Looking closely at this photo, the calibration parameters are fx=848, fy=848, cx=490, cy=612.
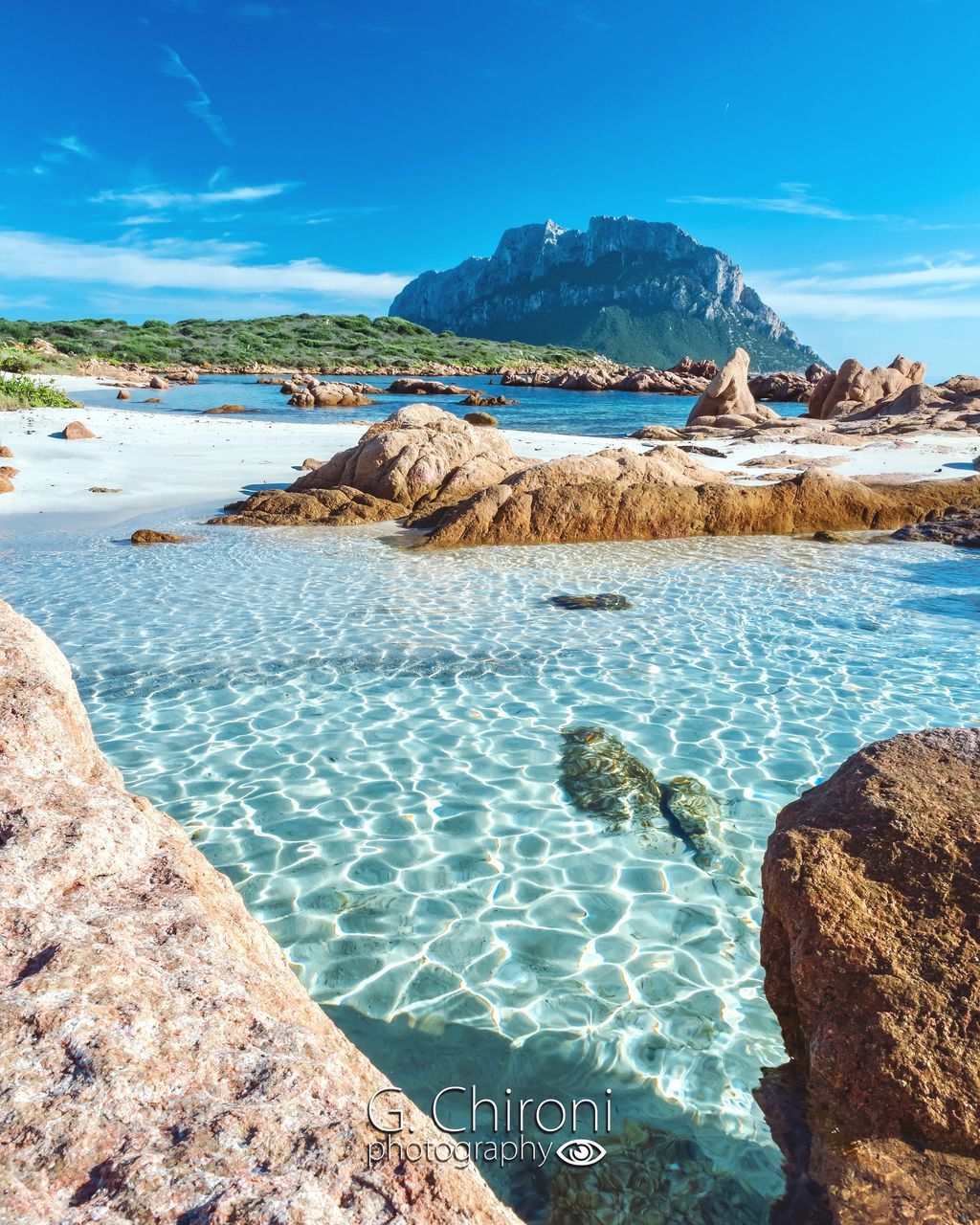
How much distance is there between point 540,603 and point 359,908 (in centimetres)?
Answer: 480

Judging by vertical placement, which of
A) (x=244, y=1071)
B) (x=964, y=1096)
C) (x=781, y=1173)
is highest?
(x=244, y=1071)

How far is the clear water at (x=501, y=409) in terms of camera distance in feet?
99.7

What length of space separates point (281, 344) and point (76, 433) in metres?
65.2

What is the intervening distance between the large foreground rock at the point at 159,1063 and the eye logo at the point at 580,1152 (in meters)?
0.84

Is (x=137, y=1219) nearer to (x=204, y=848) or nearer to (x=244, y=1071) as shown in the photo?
(x=244, y=1071)

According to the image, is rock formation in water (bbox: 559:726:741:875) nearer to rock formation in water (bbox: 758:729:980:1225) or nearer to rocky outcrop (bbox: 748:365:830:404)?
rock formation in water (bbox: 758:729:980:1225)

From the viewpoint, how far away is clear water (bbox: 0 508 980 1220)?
2.87 meters

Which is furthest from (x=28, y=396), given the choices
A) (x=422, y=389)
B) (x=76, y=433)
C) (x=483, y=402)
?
(x=422, y=389)

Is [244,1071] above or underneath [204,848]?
above

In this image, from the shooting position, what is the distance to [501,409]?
38.4 meters

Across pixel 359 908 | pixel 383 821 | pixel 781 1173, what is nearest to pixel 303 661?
pixel 383 821

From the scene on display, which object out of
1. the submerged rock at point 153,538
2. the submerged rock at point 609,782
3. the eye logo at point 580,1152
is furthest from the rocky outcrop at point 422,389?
the eye logo at point 580,1152

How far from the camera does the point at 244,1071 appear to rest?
1.46 m

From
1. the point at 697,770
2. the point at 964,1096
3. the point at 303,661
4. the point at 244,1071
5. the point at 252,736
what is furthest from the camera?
the point at 303,661
